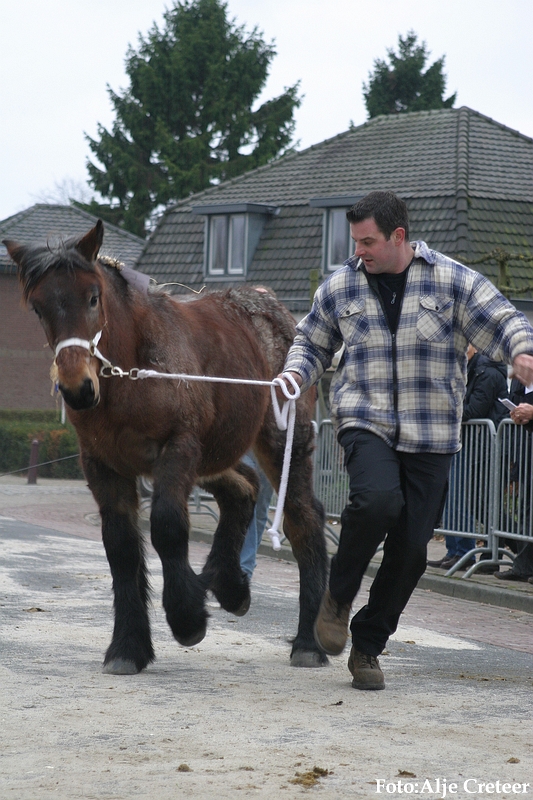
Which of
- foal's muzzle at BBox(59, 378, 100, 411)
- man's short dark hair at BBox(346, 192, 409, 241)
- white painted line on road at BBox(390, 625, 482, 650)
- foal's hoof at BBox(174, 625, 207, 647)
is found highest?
man's short dark hair at BBox(346, 192, 409, 241)

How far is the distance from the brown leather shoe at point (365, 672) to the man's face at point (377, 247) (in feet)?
6.08

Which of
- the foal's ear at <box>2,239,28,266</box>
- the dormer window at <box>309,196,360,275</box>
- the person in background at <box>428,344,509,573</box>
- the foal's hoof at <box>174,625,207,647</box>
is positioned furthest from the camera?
the dormer window at <box>309,196,360,275</box>

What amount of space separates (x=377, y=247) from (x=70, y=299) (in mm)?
1458

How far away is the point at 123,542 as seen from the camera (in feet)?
19.7

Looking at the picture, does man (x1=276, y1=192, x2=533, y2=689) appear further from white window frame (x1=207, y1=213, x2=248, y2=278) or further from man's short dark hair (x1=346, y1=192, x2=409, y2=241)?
white window frame (x1=207, y1=213, x2=248, y2=278)

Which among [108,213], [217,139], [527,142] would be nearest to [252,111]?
[217,139]

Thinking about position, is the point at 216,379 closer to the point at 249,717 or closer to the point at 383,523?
the point at 383,523

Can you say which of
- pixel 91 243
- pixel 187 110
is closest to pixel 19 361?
pixel 187 110

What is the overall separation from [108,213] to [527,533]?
41.6 m

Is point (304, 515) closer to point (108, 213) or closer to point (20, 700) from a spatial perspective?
point (20, 700)

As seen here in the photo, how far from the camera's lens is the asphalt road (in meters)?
3.89

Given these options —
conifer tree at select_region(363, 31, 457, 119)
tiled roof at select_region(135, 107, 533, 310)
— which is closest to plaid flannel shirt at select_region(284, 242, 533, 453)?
tiled roof at select_region(135, 107, 533, 310)

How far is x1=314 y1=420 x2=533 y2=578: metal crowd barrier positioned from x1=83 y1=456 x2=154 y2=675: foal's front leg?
501 centimetres

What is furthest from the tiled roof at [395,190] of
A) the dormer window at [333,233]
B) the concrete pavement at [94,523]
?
the concrete pavement at [94,523]
